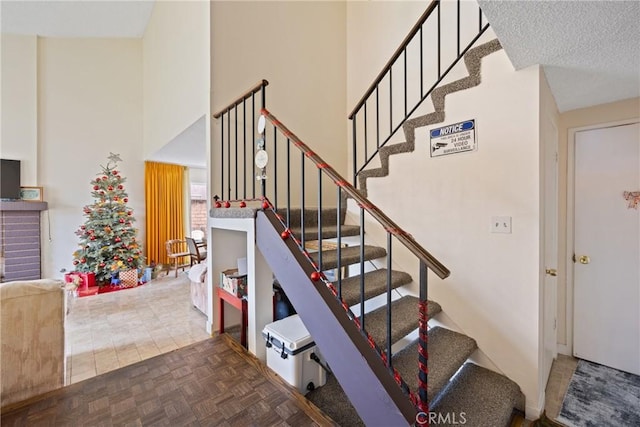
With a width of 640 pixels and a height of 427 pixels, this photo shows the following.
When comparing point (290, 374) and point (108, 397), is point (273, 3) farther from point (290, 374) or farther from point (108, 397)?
point (108, 397)

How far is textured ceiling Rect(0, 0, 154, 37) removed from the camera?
3.93 m

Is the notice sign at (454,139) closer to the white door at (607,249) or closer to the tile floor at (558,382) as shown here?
the white door at (607,249)

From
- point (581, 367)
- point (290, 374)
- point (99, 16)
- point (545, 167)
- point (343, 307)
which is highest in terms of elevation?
point (99, 16)

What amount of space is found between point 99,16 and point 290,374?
6.03m

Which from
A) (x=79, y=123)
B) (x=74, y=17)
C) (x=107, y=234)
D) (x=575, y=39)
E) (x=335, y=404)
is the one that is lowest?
(x=335, y=404)

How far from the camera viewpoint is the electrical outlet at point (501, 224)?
1.76m

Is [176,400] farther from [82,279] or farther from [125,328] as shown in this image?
[82,279]

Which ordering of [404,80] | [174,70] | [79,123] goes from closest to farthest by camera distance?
[404,80], [174,70], [79,123]

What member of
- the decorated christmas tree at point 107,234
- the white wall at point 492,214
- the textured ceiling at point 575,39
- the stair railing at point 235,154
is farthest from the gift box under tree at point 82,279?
the textured ceiling at point 575,39

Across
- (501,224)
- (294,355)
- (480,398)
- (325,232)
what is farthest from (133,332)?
(501,224)

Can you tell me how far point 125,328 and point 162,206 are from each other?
326 cm

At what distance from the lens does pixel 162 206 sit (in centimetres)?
556

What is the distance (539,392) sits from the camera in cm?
166

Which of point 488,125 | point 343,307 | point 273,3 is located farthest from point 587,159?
point 273,3
